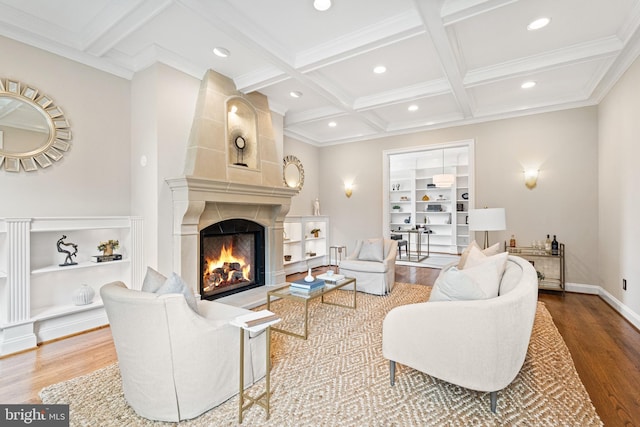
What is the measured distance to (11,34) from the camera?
2.79 meters

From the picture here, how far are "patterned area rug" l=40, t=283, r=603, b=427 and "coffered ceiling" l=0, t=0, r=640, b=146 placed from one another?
114 inches

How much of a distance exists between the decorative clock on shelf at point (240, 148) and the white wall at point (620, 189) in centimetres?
449

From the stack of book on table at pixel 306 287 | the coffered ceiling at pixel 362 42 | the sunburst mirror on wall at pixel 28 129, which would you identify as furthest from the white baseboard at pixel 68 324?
the coffered ceiling at pixel 362 42

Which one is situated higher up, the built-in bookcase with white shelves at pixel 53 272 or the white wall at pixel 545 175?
the white wall at pixel 545 175

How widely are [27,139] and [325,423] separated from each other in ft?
11.9

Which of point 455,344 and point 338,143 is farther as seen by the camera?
point 338,143

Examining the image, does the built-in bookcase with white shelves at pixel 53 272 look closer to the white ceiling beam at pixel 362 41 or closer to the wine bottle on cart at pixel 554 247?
the white ceiling beam at pixel 362 41

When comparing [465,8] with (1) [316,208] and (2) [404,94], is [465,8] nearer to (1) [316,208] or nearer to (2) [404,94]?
(2) [404,94]

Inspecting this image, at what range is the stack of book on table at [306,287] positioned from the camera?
3.06 metres

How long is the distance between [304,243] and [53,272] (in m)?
3.88

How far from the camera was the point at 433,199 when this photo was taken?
931 centimetres

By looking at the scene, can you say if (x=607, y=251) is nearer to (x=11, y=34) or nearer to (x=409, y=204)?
(x=409, y=204)

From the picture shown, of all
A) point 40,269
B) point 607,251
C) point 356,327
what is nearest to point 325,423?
point 356,327

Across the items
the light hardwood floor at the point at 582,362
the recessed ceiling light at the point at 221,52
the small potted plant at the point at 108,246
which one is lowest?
the light hardwood floor at the point at 582,362
